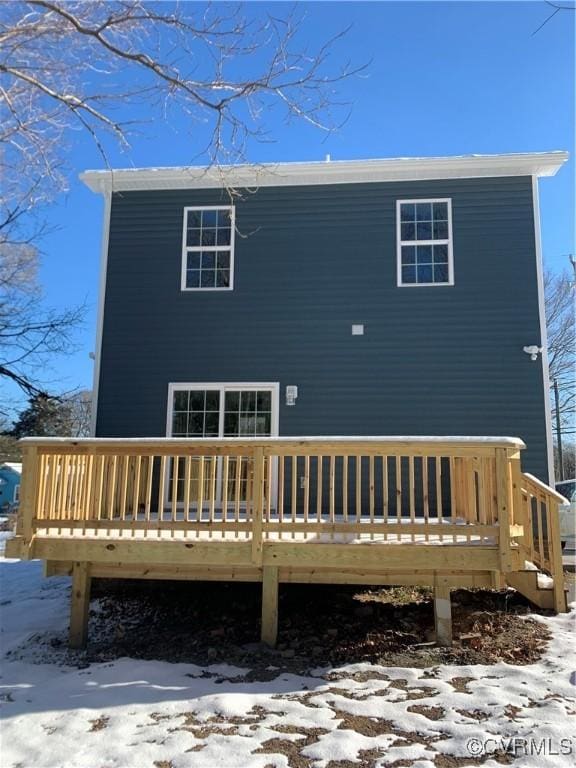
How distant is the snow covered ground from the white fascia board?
6.30m

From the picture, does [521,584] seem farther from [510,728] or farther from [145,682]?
[145,682]

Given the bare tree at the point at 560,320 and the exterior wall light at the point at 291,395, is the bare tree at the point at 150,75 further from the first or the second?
the bare tree at the point at 560,320

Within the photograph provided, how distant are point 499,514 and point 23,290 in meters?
14.2

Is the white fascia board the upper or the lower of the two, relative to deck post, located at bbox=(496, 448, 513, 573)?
upper

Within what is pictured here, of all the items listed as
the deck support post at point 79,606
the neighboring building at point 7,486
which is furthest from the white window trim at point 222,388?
the neighboring building at point 7,486

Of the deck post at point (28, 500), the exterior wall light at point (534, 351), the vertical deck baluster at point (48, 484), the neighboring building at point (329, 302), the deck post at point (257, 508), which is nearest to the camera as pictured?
the deck post at point (257, 508)

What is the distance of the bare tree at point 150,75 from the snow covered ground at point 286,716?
15.9ft

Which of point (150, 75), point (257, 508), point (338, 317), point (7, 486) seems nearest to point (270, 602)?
point (257, 508)

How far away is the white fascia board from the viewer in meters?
8.02

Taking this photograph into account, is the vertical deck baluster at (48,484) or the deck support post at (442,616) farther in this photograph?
the vertical deck baluster at (48,484)

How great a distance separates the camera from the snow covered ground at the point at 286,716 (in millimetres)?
2986

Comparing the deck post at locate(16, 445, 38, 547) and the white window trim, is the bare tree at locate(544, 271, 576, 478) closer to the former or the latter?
the white window trim

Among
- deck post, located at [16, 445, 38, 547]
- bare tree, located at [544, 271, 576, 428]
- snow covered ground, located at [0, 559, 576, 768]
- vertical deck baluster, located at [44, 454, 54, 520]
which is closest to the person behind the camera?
snow covered ground, located at [0, 559, 576, 768]

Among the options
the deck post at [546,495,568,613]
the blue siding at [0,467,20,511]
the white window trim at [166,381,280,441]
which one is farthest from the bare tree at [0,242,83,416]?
the deck post at [546,495,568,613]
